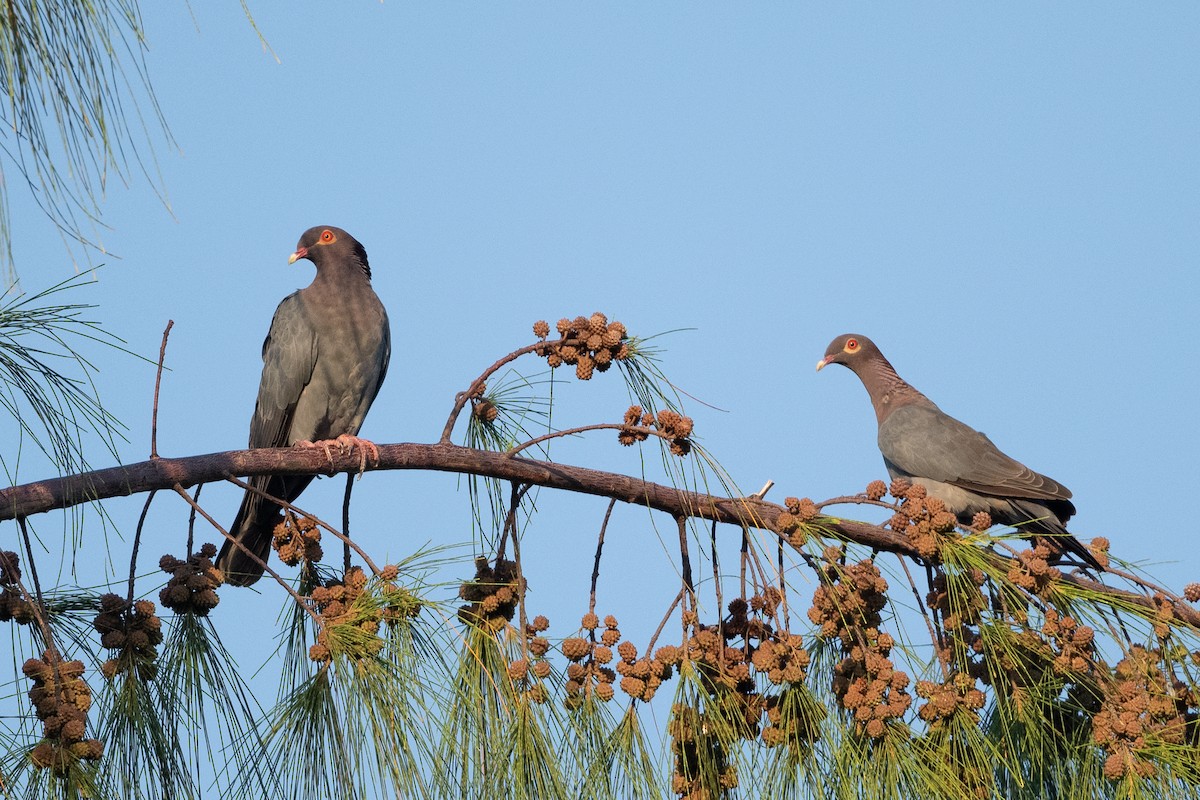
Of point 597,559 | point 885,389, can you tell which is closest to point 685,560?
point 597,559

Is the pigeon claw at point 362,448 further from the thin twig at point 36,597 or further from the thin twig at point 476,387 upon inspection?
the thin twig at point 36,597

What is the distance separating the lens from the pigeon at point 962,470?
5117 mm

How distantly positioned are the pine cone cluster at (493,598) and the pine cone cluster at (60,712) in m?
0.76

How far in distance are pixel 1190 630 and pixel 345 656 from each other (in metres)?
1.76

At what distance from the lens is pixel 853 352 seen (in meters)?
6.64

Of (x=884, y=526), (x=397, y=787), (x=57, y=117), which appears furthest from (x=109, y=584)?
(x=884, y=526)

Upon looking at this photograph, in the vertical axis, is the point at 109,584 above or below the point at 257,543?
below

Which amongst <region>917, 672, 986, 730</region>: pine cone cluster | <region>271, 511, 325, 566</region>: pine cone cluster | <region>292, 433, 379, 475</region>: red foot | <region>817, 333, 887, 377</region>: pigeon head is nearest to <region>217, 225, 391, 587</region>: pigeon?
<region>292, 433, 379, 475</region>: red foot

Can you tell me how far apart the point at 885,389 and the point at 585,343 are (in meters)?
3.81

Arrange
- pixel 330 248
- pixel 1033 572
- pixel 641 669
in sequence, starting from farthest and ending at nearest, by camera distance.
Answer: pixel 330 248
pixel 1033 572
pixel 641 669

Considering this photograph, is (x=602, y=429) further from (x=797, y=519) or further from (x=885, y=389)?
(x=885, y=389)

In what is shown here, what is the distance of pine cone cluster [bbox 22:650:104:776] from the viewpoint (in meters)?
2.06

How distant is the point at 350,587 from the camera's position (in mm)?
2533

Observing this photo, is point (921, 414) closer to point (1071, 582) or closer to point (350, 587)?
point (1071, 582)
